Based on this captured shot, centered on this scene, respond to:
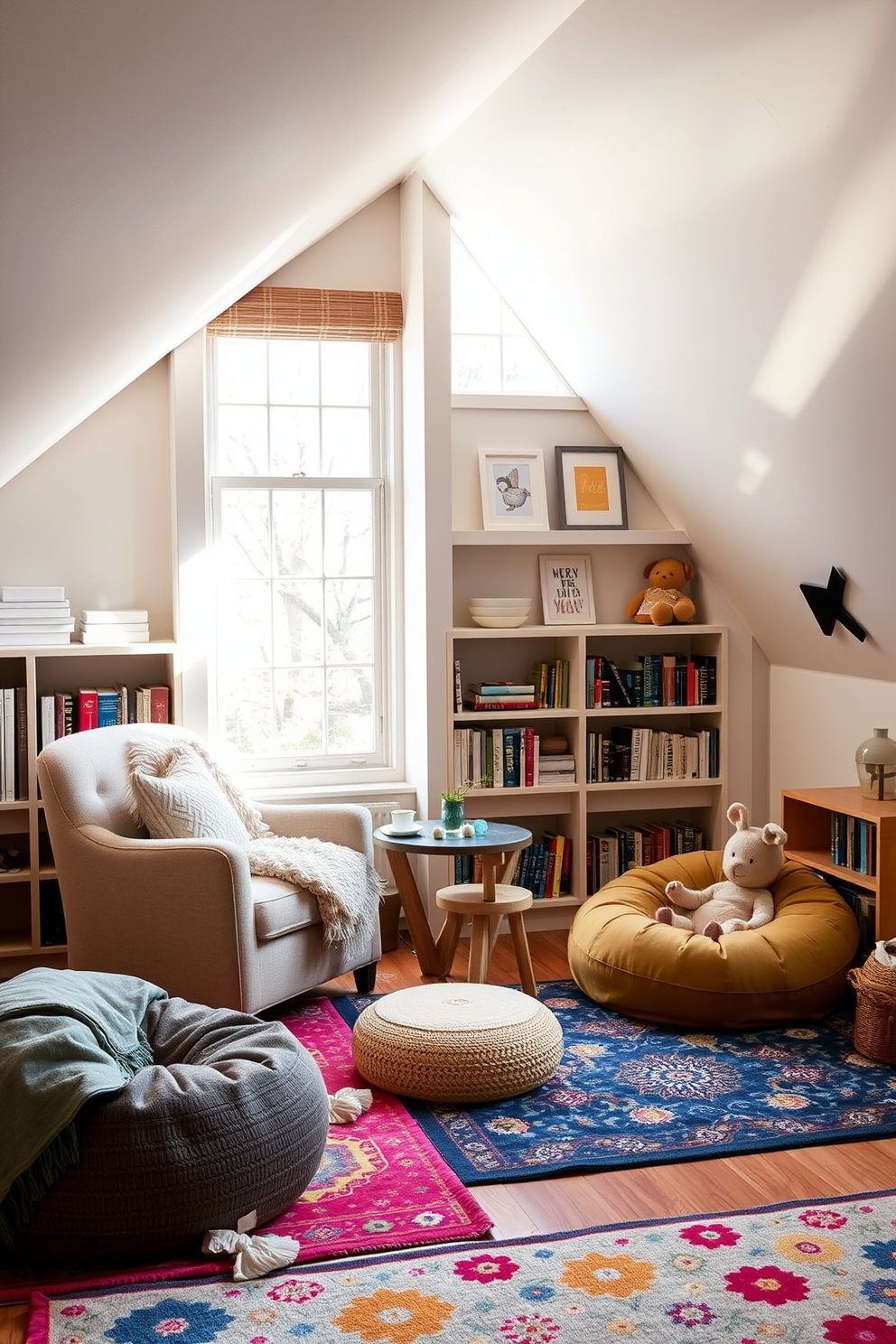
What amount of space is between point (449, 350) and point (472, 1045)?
263 cm

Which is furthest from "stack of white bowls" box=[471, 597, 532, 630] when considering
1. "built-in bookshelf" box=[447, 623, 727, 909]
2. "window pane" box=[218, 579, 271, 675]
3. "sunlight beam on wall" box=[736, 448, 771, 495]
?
"sunlight beam on wall" box=[736, 448, 771, 495]

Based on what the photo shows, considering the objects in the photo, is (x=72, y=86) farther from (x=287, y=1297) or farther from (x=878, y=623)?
(x=878, y=623)

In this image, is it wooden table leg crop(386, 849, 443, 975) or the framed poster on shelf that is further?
the framed poster on shelf

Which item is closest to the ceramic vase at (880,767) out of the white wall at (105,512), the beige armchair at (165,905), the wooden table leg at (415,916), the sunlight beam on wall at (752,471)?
the sunlight beam on wall at (752,471)

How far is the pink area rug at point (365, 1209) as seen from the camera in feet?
7.65

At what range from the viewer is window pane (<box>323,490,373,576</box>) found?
4.93 m

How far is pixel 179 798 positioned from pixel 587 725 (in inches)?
77.0

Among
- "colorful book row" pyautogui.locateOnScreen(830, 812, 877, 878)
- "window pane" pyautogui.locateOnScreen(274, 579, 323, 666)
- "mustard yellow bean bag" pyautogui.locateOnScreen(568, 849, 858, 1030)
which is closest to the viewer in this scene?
"mustard yellow bean bag" pyautogui.locateOnScreen(568, 849, 858, 1030)

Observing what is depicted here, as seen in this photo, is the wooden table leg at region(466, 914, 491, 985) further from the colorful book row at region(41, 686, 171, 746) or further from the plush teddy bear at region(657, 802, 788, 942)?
the colorful book row at region(41, 686, 171, 746)

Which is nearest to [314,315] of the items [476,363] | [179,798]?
[476,363]

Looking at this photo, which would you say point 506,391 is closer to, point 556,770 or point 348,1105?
point 556,770

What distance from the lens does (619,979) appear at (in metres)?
3.71

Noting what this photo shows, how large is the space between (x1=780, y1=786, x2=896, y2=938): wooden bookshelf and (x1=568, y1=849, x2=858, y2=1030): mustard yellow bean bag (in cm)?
11

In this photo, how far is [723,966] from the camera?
359 centimetres
